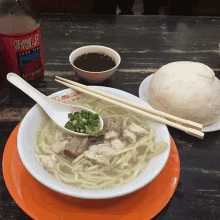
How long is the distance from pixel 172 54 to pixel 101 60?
785 mm

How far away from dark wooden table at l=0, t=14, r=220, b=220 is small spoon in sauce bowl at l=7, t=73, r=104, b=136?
299 millimetres

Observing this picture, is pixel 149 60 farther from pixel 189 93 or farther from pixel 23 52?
pixel 23 52

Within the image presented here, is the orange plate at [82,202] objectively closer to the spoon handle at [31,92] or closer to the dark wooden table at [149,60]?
the dark wooden table at [149,60]

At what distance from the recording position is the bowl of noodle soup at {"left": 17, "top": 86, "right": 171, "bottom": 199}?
92 centimetres

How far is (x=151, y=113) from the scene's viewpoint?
123cm

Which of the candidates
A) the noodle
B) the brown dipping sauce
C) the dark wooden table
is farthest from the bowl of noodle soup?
the brown dipping sauce

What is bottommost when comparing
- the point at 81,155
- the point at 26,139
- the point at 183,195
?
the point at 183,195

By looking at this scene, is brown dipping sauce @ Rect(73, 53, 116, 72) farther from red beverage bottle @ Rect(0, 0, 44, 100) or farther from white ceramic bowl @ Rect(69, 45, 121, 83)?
red beverage bottle @ Rect(0, 0, 44, 100)

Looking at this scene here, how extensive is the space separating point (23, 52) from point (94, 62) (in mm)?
521

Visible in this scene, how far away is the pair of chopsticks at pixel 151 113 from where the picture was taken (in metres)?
1.14

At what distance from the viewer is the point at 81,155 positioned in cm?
113

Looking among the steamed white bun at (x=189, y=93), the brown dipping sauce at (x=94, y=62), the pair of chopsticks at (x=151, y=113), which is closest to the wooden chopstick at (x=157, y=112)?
the pair of chopsticks at (x=151, y=113)

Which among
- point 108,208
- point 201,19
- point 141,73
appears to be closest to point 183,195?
point 108,208

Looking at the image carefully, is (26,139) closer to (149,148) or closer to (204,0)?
(149,148)
